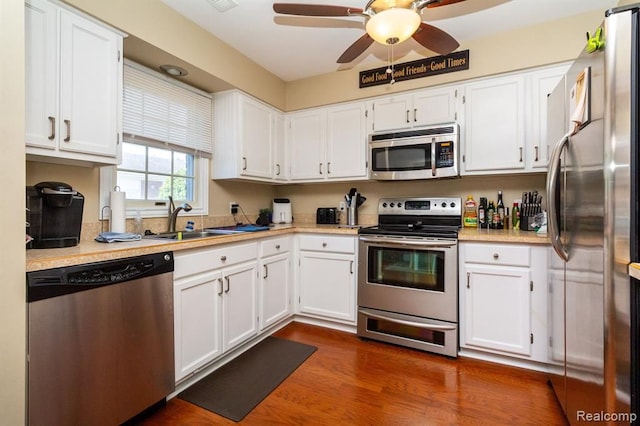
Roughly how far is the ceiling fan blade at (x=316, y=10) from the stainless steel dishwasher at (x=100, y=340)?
4.97 ft

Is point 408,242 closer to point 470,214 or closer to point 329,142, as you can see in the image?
point 470,214

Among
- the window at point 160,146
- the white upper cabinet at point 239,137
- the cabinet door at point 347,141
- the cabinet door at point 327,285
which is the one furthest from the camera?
the cabinet door at point 347,141

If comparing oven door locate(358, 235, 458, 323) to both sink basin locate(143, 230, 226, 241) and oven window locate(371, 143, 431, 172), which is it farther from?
sink basin locate(143, 230, 226, 241)

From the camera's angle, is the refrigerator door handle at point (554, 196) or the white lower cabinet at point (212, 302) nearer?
the refrigerator door handle at point (554, 196)

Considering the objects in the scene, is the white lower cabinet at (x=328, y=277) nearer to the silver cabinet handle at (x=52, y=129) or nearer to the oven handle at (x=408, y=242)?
the oven handle at (x=408, y=242)

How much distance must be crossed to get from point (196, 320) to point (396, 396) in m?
1.29

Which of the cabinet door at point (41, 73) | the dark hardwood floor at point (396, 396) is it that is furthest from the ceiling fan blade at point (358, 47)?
the dark hardwood floor at point (396, 396)

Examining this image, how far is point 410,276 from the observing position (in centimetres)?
239

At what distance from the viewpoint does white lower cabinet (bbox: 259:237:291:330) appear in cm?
249

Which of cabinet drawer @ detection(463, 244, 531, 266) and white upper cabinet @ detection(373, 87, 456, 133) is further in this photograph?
white upper cabinet @ detection(373, 87, 456, 133)

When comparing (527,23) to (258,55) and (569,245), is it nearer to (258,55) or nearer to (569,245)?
(569,245)

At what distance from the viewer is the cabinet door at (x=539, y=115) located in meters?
2.33

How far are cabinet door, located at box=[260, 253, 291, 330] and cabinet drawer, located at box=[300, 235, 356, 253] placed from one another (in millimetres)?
212

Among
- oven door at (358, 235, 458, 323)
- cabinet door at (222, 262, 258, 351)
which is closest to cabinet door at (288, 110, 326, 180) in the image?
oven door at (358, 235, 458, 323)
